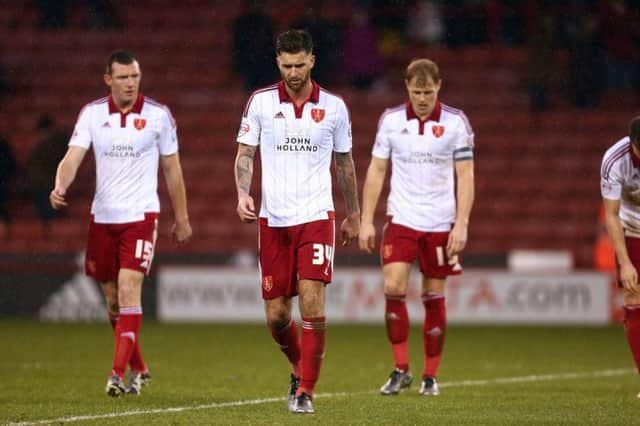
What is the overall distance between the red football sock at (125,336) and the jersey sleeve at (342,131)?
75.6 inches

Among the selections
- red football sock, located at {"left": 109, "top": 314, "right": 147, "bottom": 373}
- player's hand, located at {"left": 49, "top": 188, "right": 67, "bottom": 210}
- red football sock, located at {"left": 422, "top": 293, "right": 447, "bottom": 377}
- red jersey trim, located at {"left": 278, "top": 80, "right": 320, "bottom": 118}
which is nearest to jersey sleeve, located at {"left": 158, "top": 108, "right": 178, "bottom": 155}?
player's hand, located at {"left": 49, "top": 188, "right": 67, "bottom": 210}

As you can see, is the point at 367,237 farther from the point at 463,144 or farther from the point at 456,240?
the point at 463,144

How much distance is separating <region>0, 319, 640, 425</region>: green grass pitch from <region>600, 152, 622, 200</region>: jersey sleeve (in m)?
1.37

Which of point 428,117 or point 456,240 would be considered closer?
point 456,240

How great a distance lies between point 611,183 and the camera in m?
9.15

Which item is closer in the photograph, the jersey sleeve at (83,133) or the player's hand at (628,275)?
the player's hand at (628,275)

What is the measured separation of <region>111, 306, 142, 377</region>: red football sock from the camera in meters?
9.01

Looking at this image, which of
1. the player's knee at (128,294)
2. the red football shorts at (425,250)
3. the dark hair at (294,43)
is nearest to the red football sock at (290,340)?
the player's knee at (128,294)

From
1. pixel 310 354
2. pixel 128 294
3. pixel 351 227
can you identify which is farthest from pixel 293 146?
pixel 128 294

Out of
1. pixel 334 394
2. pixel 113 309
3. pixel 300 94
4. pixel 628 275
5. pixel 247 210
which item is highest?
pixel 300 94

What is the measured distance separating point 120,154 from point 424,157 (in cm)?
220

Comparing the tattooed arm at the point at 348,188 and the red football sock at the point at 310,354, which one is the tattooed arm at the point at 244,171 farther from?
the red football sock at the point at 310,354

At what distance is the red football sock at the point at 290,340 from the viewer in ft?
28.7

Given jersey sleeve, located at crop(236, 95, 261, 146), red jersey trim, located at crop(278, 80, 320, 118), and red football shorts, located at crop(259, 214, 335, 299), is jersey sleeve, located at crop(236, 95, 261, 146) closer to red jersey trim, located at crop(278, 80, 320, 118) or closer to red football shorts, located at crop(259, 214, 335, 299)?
red jersey trim, located at crop(278, 80, 320, 118)
